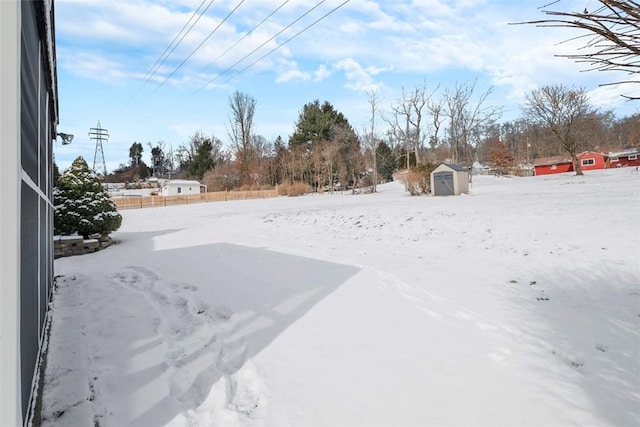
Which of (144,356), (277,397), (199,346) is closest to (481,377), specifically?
(277,397)

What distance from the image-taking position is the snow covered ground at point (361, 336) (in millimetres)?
2191

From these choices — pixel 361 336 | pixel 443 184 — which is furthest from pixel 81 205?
pixel 443 184

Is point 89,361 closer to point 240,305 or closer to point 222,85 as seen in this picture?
point 240,305

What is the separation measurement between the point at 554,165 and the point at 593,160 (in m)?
3.87

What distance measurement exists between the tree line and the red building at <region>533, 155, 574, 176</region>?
109 inches

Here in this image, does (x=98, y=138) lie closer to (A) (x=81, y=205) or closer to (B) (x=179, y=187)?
(B) (x=179, y=187)

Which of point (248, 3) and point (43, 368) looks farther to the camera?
point (248, 3)

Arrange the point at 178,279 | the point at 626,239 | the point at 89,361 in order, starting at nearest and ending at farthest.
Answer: the point at 89,361
the point at 178,279
the point at 626,239

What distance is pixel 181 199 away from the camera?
27.3m

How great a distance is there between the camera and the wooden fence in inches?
966

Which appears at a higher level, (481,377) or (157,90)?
(157,90)

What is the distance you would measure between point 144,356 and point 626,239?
7343mm

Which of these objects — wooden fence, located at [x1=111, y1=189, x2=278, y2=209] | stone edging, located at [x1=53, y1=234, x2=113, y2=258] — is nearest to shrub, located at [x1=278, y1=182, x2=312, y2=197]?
wooden fence, located at [x1=111, y1=189, x2=278, y2=209]

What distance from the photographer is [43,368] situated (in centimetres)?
257
